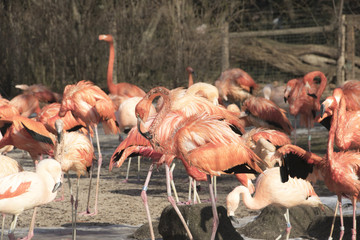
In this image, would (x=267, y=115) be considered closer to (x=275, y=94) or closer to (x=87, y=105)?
(x=87, y=105)

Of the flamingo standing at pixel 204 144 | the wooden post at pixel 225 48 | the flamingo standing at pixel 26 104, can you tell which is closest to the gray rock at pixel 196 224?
the flamingo standing at pixel 204 144

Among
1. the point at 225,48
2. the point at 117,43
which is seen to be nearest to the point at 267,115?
the point at 225,48

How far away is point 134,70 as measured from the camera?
46.0 feet

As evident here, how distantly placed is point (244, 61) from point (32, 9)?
5.06 m

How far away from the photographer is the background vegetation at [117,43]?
13.5 meters

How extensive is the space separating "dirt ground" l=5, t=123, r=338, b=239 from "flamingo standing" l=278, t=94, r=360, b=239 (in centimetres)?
114

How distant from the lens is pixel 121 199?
6184 millimetres

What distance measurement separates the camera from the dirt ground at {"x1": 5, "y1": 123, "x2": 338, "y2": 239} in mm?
5449

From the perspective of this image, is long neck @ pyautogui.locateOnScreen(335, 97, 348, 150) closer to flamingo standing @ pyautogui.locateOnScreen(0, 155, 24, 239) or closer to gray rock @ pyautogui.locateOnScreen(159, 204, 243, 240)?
gray rock @ pyautogui.locateOnScreen(159, 204, 243, 240)

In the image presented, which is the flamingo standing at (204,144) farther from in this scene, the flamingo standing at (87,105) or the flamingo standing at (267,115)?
the flamingo standing at (267,115)

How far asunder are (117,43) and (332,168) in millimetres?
9984

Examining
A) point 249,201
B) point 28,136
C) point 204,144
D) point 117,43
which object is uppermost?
point 204,144

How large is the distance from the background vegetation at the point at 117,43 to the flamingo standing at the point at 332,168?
8948mm

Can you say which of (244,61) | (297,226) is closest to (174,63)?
(244,61)
